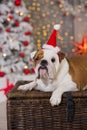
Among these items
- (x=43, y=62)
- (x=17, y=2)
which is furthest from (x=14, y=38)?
(x=43, y=62)

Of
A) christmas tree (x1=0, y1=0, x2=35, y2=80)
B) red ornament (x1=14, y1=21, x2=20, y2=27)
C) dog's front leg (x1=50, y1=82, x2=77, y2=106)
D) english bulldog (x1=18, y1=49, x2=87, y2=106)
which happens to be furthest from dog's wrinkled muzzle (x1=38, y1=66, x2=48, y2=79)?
red ornament (x1=14, y1=21, x2=20, y2=27)

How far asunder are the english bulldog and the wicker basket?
9 centimetres

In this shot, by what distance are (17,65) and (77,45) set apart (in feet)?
3.71

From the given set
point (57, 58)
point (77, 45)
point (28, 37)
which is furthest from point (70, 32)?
point (57, 58)

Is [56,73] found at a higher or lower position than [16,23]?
higher

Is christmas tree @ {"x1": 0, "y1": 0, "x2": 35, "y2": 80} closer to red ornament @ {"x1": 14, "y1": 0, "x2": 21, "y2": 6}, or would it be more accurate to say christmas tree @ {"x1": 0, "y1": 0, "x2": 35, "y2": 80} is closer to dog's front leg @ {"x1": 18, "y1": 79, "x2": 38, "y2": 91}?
red ornament @ {"x1": 14, "y1": 0, "x2": 21, "y2": 6}

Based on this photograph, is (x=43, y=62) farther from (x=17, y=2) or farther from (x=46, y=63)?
(x=17, y=2)

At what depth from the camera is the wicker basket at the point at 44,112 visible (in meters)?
1.50

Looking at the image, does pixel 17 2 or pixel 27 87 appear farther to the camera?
pixel 17 2

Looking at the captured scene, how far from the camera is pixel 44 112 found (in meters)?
1.52

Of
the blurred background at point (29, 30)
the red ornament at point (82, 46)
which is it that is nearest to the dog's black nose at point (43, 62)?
the blurred background at point (29, 30)

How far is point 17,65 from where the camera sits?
4035 millimetres

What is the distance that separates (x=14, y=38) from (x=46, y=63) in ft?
8.02

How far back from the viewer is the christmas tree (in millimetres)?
3932
